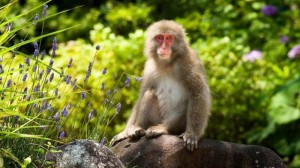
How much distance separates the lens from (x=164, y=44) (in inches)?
243

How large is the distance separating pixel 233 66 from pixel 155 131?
12.8ft

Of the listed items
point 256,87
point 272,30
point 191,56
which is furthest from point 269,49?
point 191,56

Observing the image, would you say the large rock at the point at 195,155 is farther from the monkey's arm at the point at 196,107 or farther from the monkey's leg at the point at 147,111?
the monkey's leg at the point at 147,111

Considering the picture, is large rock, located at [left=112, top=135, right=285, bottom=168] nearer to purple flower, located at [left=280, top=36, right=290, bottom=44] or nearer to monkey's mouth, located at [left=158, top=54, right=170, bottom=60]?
monkey's mouth, located at [left=158, top=54, right=170, bottom=60]

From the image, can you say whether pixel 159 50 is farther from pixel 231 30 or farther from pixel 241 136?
pixel 231 30

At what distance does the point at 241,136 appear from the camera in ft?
30.7

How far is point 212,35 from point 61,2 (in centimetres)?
385

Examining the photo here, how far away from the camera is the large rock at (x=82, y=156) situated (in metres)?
4.62

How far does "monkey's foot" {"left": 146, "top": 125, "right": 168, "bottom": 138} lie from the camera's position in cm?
586

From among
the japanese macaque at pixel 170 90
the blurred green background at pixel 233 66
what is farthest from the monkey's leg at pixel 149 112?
the blurred green background at pixel 233 66

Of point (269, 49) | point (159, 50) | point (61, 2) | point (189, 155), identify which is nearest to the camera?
point (189, 155)

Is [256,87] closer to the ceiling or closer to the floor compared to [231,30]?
closer to the floor

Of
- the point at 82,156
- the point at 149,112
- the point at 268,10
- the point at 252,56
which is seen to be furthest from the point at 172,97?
the point at 268,10

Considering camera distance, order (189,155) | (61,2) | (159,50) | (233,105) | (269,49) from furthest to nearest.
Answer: (61,2) → (269,49) → (233,105) → (159,50) → (189,155)
